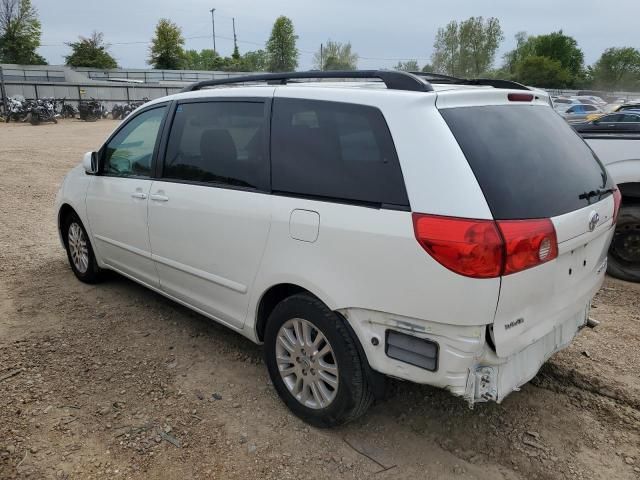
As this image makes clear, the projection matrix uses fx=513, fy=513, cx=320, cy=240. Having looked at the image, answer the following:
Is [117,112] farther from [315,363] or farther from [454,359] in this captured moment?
[454,359]

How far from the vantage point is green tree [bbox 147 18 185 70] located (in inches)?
2867

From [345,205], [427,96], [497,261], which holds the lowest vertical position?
[497,261]

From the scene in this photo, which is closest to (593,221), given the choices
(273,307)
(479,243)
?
(479,243)

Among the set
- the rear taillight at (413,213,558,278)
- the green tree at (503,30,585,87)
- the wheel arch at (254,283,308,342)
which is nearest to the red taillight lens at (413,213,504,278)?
the rear taillight at (413,213,558,278)

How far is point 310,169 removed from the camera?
2.61 m

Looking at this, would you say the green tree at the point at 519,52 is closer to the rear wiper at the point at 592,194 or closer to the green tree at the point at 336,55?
the green tree at the point at 336,55

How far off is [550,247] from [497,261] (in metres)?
0.34

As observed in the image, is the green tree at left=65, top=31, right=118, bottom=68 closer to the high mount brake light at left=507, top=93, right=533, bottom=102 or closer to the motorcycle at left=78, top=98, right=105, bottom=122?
the motorcycle at left=78, top=98, right=105, bottom=122

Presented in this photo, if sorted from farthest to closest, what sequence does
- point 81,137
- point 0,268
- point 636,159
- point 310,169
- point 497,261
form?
point 81,137, point 0,268, point 636,159, point 310,169, point 497,261

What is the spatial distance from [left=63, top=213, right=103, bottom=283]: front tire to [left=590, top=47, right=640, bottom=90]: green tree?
318 feet

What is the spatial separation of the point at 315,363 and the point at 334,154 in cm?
107

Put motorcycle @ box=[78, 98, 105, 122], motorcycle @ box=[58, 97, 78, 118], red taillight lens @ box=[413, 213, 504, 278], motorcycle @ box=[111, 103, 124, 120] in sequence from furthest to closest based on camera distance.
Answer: motorcycle @ box=[111, 103, 124, 120] < motorcycle @ box=[58, 97, 78, 118] < motorcycle @ box=[78, 98, 105, 122] < red taillight lens @ box=[413, 213, 504, 278]

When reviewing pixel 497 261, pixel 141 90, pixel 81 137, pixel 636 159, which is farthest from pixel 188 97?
pixel 141 90

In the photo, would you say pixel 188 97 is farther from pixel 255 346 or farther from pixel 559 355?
pixel 559 355
